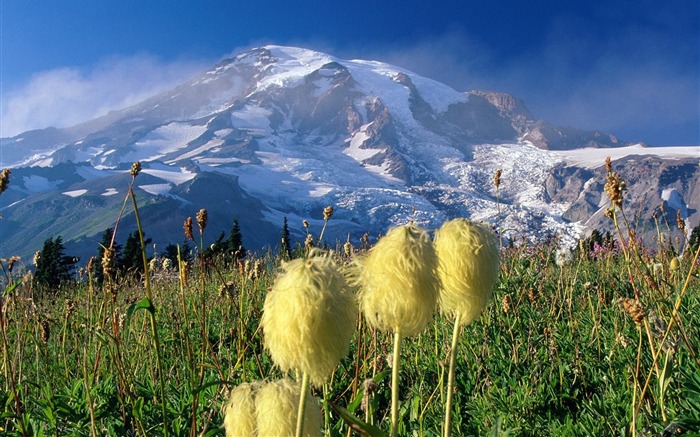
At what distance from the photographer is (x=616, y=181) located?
2.36 metres

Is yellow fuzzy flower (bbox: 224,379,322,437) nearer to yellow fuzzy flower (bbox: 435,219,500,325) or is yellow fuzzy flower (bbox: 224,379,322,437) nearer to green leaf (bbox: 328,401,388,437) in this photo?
green leaf (bbox: 328,401,388,437)

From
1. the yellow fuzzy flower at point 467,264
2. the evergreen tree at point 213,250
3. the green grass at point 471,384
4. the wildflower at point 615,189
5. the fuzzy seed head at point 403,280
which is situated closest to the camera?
the fuzzy seed head at point 403,280

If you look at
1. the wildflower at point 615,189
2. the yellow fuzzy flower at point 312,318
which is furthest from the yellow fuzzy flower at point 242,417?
the wildflower at point 615,189

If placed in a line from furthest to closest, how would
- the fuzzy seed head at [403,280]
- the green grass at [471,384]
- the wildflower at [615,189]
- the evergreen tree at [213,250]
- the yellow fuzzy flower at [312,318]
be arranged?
the evergreen tree at [213,250] < the green grass at [471,384] < the wildflower at [615,189] < the fuzzy seed head at [403,280] < the yellow fuzzy flower at [312,318]

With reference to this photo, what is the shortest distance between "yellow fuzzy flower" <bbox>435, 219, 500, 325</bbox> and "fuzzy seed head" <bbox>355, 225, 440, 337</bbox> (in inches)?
6.8

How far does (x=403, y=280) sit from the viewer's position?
4.47 feet

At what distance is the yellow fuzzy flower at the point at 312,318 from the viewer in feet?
3.99

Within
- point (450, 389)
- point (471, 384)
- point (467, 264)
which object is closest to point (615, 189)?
point (467, 264)

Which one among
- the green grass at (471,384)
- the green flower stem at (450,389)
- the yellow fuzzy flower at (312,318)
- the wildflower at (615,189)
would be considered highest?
the wildflower at (615,189)

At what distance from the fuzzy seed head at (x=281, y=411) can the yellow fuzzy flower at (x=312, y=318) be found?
6 centimetres

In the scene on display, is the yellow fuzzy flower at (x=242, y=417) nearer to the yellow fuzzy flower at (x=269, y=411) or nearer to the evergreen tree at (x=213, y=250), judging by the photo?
the yellow fuzzy flower at (x=269, y=411)

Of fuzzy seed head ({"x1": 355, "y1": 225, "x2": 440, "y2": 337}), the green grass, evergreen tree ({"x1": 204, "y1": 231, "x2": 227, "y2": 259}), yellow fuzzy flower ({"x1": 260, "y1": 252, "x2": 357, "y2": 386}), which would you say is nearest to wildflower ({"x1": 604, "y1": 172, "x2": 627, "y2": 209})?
the green grass

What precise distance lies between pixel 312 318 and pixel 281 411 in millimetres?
252

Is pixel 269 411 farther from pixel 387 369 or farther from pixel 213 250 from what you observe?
pixel 213 250
